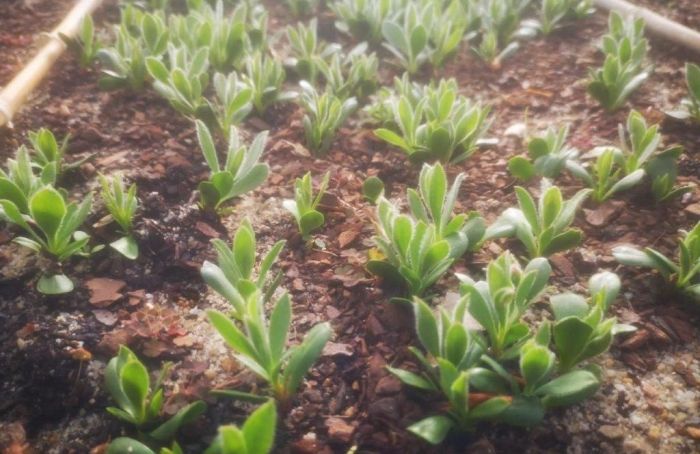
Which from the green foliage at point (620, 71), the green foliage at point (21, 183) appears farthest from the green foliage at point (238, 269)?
the green foliage at point (620, 71)

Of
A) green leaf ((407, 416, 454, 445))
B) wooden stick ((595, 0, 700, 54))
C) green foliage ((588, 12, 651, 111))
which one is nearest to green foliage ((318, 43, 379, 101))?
Answer: green foliage ((588, 12, 651, 111))

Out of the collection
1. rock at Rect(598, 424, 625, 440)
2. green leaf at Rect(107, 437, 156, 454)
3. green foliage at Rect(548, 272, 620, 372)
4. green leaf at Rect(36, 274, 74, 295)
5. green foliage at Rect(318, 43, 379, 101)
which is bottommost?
rock at Rect(598, 424, 625, 440)

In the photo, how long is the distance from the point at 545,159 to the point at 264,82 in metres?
1.31

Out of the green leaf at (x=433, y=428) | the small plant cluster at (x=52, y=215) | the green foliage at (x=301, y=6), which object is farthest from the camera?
the green foliage at (x=301, y=6)

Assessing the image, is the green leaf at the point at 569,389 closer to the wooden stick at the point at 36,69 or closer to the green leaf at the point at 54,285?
the green leaf at the point at 54,285

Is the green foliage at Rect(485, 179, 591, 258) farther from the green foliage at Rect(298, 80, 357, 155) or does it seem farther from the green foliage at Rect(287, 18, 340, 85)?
the green foliage at Rect(287, 18, 340, 85)

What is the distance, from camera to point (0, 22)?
8.81 feet

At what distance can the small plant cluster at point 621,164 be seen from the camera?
1.78 metres

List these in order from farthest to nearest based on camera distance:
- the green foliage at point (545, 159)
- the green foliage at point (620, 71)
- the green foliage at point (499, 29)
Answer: the green foliage at point (499, 29)
the green foliage at point (620, 71)
the green foliage at point (545, 159)

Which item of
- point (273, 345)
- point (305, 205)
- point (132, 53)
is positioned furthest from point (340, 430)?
point (132, 53)

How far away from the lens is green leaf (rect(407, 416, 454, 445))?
3.69 ft

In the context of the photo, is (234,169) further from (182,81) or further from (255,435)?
(255,435)

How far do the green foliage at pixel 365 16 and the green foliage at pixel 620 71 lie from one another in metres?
1.20

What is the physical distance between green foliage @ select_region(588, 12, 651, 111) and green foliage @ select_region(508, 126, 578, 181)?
477 mm
